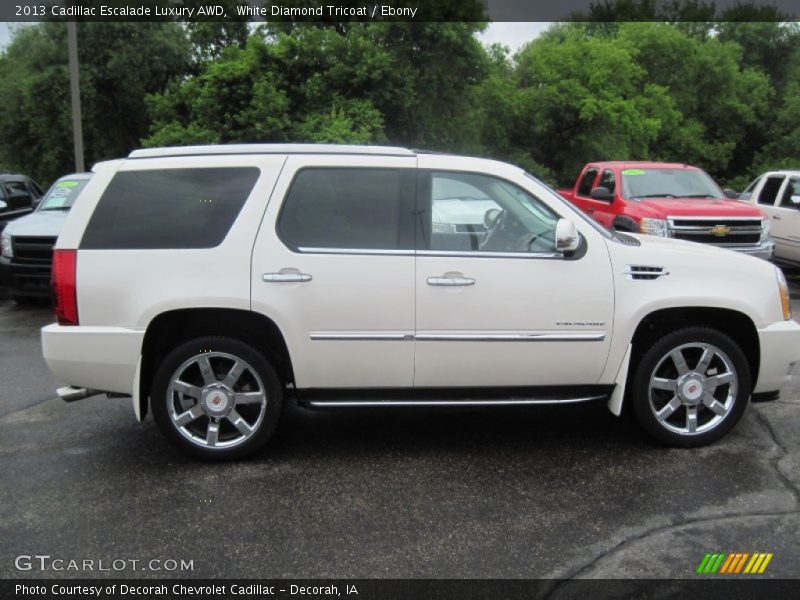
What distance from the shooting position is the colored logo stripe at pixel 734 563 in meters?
3.37

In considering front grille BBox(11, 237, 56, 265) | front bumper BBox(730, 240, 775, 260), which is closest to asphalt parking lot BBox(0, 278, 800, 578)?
front grille BBox(11, 237, 56, 265)

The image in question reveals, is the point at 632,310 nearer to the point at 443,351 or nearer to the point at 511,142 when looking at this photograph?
the point at 443,351

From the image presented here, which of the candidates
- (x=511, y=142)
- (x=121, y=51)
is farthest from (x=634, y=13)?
(x=121, y=51)

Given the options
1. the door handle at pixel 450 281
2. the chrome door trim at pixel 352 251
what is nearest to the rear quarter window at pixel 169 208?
the chrome door trim at pixel 352 251

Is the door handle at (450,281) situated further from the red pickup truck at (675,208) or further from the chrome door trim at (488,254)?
the red pickup truck at (675,208)

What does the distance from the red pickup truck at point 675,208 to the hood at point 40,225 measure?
7141 millimetres

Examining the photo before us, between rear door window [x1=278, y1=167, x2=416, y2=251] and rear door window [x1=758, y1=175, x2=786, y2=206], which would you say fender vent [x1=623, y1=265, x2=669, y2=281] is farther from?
rear door window [x1=758, y1=175, x2=786, y2=206]

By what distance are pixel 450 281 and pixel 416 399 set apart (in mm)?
765

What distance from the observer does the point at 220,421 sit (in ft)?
15.1

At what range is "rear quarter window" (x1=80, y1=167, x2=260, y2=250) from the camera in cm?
445

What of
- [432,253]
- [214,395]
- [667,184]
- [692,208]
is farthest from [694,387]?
[667,184]

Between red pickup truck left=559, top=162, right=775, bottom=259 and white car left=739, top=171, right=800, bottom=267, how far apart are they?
114 cm

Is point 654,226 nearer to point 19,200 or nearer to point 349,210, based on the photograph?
point 349,210

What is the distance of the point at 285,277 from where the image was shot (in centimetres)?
439
